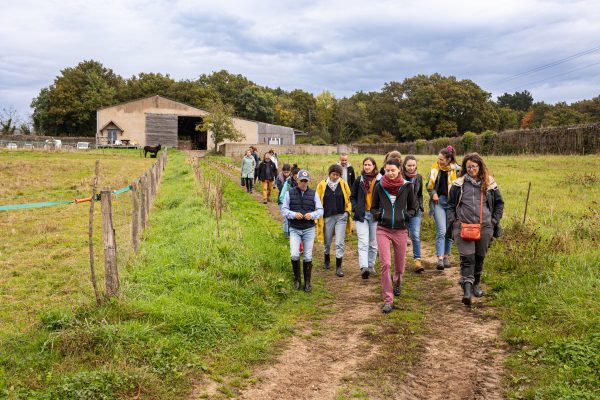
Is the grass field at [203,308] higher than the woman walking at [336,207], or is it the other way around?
the woman walking at [336,207]

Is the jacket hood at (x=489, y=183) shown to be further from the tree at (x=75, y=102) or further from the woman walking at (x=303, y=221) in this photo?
the tree at (x=75, y=102)

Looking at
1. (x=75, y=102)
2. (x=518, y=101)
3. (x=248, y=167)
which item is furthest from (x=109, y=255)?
(x=518, y=101)

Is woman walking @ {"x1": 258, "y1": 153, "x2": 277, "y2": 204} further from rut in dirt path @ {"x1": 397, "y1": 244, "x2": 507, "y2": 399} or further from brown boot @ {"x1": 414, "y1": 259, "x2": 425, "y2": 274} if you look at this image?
rut in dirt path @ {"x1": 397, "y1": 244, "x2": 507, "y2": 399}

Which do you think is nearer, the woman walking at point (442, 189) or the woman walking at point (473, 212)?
the woman walking at point (473, 212)

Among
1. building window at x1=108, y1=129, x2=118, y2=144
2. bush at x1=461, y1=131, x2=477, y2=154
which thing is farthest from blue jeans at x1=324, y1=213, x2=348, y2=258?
building window at x1=108, y1=129, x2=118, y2=144

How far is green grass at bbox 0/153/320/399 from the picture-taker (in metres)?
4.19

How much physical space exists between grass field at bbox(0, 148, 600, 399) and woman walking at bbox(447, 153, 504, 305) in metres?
0.60

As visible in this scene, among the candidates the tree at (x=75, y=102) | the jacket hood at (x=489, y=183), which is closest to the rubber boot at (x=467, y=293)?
the jacket hood at (x=489, y=183)

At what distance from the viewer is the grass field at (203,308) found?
4.32m

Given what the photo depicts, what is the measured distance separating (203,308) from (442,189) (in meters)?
4.49

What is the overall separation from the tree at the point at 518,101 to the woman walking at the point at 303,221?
4793 inches

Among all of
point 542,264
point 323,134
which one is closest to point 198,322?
point 542,264

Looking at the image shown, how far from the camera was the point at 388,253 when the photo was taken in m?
6.43

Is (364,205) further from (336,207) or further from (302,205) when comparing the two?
(302,205)
